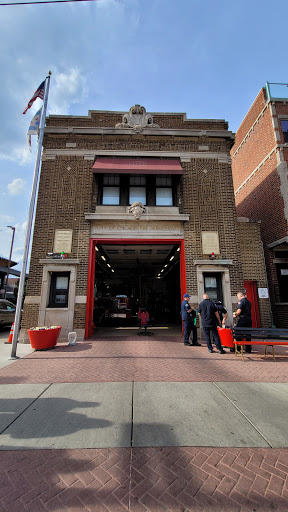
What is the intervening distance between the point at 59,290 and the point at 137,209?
507 cm

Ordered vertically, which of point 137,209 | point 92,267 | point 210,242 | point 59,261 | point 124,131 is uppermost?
point 124,131

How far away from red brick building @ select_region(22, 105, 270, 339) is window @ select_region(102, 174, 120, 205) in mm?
50

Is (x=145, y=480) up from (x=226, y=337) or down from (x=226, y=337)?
down

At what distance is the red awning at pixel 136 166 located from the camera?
33.2 feet

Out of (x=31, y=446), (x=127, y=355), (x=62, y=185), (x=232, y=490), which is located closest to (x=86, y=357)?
(x=127, y=355)

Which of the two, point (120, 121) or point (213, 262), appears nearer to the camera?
point (213, 262)

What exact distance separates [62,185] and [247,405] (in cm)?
1073

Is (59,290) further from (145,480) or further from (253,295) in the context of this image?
(253,295)

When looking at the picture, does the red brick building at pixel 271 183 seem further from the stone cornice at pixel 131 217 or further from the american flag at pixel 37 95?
the american flag at pixel 37 95

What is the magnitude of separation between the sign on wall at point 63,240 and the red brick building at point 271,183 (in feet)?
34.7

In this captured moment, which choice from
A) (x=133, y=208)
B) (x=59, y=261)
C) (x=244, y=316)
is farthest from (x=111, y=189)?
(x=244, y=316)

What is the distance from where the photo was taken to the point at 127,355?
22.7ft

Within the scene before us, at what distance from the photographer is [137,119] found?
36.9 feet

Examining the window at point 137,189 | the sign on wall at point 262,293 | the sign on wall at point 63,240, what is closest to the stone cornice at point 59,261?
the sign on wall at point 63,240
